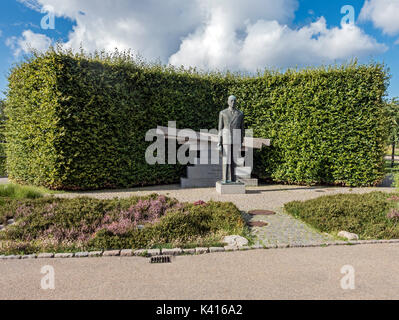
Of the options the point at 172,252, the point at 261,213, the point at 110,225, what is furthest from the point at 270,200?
the point at 110,225

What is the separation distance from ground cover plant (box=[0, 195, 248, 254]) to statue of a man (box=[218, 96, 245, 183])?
11.1 feet

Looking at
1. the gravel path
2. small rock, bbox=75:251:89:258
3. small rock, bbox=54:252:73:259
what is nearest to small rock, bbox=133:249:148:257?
small rock, bbox=75:251:89:258

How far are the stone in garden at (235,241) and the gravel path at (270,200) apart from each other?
0.27m

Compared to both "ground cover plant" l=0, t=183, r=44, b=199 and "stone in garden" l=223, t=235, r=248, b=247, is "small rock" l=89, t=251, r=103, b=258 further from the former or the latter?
"ground cover plant" l=0, t=183, r=44, b=199

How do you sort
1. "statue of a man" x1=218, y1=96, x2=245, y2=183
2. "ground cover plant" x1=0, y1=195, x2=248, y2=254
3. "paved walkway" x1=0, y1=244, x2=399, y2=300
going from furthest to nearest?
"statue of a man" x1=218, y1=96, x2=245, y2=183, "ground cover plant" x1=0, y1=195, x2=248, y2=254, "paved walkway" x1=0, y1=244, x2=399, y2=300

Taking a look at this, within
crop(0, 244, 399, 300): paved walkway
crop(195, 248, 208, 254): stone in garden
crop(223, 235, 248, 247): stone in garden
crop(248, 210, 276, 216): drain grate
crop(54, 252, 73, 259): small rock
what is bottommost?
crop(0, 244, 399, 300): paved walkway

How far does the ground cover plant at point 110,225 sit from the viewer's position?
4.65 m

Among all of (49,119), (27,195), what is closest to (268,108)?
(49,119)

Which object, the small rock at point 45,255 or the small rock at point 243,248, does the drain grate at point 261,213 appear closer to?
the small rock at point 243,248

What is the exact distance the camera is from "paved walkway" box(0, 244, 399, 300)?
3.08m

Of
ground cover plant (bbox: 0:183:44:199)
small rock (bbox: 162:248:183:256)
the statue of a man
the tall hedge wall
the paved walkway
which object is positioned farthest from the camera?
the tall hedge wall

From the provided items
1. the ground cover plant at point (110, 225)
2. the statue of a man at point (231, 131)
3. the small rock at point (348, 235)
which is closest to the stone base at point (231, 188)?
the statue of a man at point (231, 131)

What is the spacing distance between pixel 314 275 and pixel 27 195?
8.05 m

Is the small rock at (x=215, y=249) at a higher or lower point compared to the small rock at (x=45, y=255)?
higher
